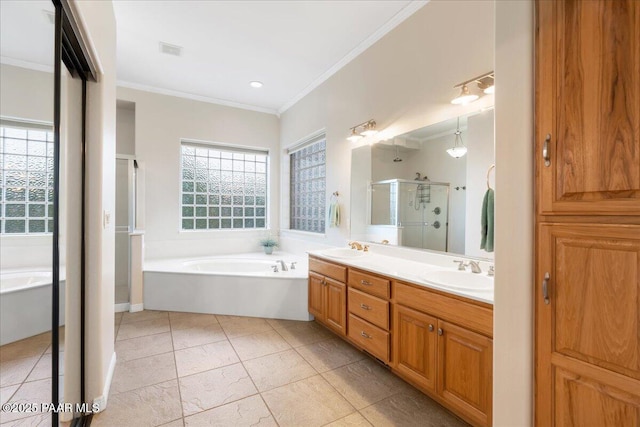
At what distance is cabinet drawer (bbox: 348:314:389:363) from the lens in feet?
6.84

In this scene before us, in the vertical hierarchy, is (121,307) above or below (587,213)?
below

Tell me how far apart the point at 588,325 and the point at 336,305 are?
1.88 m

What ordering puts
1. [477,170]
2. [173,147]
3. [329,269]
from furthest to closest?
1. [173,147]
2. [329,269]
3. [477,170]

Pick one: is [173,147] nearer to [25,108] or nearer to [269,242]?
[269,242]

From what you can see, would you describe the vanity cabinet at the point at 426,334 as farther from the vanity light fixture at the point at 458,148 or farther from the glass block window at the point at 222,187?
the glass block window at the point at 222,187

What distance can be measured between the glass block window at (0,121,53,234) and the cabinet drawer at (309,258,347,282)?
194 centimetres

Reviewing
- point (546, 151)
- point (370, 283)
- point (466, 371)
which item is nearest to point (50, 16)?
point (546, 151)

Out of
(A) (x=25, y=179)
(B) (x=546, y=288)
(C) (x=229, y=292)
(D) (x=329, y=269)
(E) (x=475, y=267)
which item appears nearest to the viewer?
(A) (x=25, y=179)

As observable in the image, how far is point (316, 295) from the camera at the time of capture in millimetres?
2992

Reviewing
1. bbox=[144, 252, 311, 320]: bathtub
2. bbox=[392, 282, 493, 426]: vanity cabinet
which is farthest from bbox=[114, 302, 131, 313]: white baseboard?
bbox=[392, 282, 493, 426]: vanity cabinet

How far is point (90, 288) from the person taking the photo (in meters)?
1.71

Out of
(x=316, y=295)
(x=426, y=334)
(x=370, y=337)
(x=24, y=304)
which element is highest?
(x=24, y=304)

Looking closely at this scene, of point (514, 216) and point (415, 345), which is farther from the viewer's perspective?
point (415, 345)

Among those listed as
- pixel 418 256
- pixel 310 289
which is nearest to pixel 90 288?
pixel 310 289
